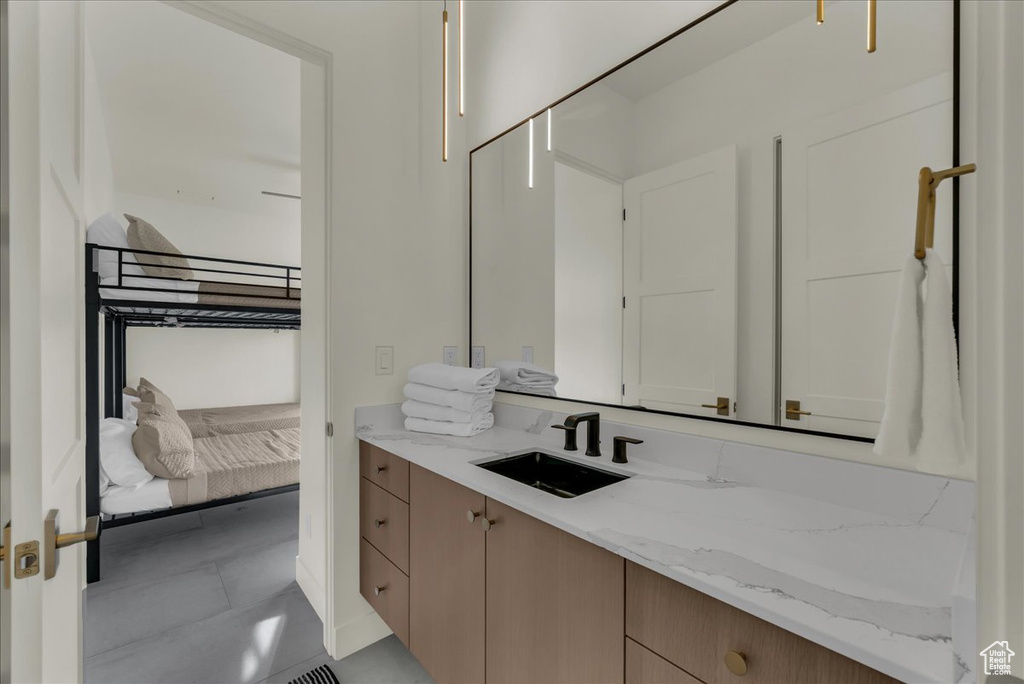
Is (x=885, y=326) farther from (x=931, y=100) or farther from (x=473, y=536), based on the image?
(x=473, y=536)

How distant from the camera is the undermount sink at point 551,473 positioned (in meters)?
1.34

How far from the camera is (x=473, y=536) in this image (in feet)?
3.87

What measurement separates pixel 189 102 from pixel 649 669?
3749 mm

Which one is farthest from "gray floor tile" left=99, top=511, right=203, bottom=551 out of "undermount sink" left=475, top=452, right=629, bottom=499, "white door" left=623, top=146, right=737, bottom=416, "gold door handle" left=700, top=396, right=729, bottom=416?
"gold door handle" left=700, top=396, right=729, bottom=416

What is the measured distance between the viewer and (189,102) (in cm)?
284

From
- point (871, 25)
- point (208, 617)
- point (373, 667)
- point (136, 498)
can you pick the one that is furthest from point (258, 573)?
point (871, 25)

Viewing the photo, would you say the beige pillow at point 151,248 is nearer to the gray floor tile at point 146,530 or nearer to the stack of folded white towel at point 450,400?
the gray floor tile at point 146,530

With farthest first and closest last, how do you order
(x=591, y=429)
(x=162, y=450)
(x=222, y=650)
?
(x=162, y=450) < (x=222, y=650) < (x=591, y=429)

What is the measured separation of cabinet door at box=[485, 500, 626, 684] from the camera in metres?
0.85

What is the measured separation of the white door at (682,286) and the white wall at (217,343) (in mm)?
4660

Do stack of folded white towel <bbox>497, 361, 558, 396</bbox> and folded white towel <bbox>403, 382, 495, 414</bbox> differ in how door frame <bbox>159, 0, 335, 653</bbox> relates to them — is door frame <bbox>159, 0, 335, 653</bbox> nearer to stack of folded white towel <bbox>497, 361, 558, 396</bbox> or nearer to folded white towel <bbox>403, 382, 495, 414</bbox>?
folded white towel <bbox>403, 382, 495, 414</bbox>

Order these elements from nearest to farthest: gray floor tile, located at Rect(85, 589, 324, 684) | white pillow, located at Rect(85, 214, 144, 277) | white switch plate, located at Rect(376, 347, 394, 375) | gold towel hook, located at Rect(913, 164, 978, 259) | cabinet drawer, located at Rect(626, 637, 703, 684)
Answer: gold towel hook, located at Rect(913, 164, 978, 259)
cabinet drawer, located at Rect(626, 637, 703, 684)
gray floor tile, located at Rect(85, 589, 324, 684)
white switch plate, located at Rect(376, 347, 394, 375)
white pillow, located at Rect(85, 214, 144, 277)

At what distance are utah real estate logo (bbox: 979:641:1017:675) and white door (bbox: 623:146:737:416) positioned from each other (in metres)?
0.89

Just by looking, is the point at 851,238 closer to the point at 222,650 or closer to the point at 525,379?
the point at 525,379
